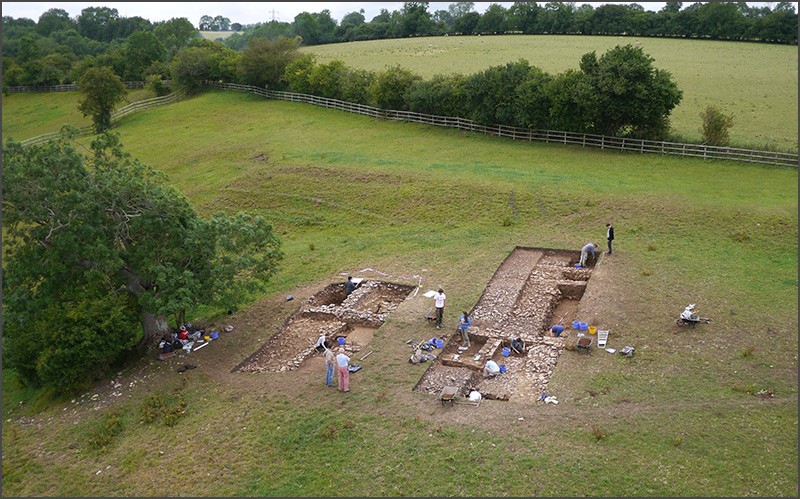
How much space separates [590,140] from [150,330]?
31.7 m

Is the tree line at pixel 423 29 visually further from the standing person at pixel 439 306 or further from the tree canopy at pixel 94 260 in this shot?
the standing person at pixel 439 306

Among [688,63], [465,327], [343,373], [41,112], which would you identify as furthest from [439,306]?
[41,112]

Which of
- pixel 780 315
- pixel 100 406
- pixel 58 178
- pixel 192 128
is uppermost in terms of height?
pixel 192 128

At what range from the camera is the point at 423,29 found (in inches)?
4208

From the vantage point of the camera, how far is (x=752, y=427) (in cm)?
Result: 1630

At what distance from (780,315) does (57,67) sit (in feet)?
318

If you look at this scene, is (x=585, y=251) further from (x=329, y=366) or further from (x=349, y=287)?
(x=329, y=366)

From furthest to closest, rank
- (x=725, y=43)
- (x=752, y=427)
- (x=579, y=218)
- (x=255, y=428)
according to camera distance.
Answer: (x=725, y=43) < (x=579, y=218) < (x=255, y=428) < (x=752, y=427)

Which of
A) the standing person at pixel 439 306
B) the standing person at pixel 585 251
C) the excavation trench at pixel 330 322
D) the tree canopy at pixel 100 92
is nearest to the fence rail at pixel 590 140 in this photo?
the standing person at pixel 585 251

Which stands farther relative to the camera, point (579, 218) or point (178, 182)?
point (178, 182)

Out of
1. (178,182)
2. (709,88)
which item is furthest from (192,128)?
(709,88)

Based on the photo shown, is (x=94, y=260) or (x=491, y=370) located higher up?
(x=94, y=260)

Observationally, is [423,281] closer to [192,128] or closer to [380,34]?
[192,128]

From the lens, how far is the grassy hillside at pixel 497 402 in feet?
51.0
